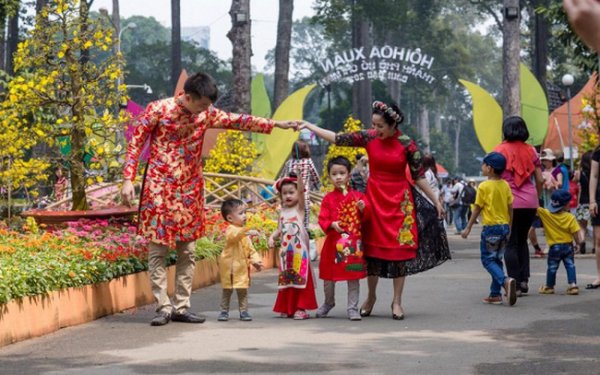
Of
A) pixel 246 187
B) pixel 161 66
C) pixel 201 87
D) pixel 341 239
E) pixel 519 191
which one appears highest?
pixel 161 66

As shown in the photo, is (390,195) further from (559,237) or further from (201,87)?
(559,237)

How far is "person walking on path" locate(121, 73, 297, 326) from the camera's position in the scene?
906 centimetres

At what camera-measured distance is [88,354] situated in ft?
23.8

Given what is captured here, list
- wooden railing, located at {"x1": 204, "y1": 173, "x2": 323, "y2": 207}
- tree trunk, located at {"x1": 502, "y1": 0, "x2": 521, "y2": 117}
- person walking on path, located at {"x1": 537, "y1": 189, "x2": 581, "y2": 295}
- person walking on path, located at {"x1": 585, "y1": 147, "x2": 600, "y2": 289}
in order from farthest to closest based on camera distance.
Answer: tree trunk, located at {"x1": 502, "y1": 0, "x2": 521, "y2": 117}, wooden railing, located at {"x1": 204, "y1": 173, "x2": 323, "y2": 207}, person walking on path, located at {"x1": 585, "y1": 147, "x2": 600, "y2": 289}, person walking on path, located at {"x1": 537, "y1": 189, "x2": 581, "y2": 295}

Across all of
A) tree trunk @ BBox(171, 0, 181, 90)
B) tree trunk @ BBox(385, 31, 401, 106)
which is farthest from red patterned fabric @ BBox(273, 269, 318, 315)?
tree trunk @ BBox(385, 31, 401, 106)

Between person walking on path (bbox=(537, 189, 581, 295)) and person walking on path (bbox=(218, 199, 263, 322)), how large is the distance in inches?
127

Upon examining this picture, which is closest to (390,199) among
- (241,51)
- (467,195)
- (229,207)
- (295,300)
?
(295,300)

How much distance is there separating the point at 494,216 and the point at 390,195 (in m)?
1.49

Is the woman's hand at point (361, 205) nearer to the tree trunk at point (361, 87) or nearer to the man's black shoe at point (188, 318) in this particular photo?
the man's black shoe at point (188, 318)

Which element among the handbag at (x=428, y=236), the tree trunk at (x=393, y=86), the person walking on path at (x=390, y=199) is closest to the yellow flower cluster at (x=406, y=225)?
the person walking on path at (x=390, y=199)

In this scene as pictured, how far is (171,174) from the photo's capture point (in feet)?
30.0

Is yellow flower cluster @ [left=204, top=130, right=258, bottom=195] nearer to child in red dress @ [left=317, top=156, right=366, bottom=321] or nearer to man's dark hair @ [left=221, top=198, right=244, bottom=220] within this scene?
man's dark hair @ [left=221, top=198, right=244, bottom=220]

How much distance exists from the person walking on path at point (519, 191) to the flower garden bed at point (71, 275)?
314 cm

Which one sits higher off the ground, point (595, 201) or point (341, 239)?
point (595, 201)
